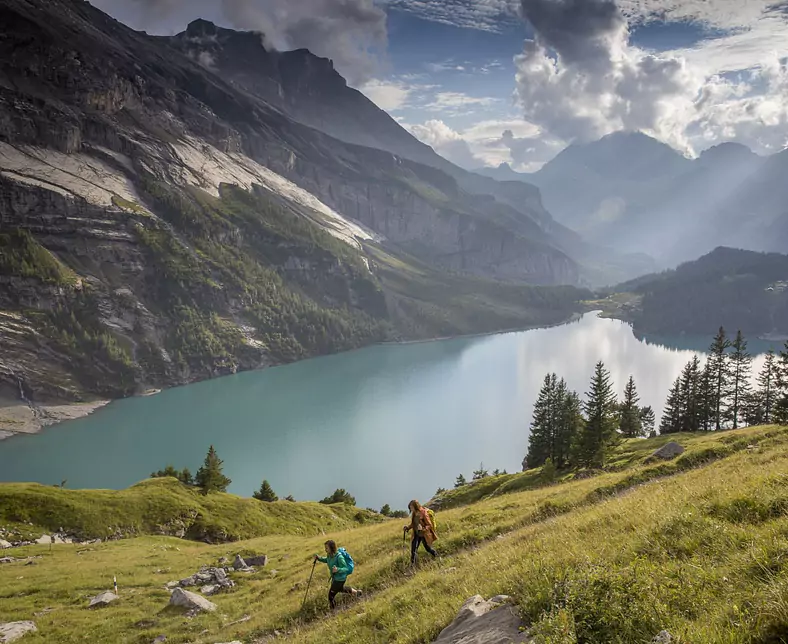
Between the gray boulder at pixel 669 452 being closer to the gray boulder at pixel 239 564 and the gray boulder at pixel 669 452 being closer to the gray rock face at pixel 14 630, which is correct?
the gray boulder at pixel 239 564

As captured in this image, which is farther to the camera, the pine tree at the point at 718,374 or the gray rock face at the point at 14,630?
the pine tree at the point at 718,374

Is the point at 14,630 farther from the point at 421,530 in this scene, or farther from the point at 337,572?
the point at 421,530

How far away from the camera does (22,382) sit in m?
174

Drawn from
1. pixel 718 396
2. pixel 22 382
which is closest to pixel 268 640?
pixel 718 396

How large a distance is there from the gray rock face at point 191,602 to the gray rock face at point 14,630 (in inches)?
221

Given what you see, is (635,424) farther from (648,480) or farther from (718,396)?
(648,480)

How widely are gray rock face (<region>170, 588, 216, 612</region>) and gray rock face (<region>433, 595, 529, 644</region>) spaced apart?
17433 millimetres

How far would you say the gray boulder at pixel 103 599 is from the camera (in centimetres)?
2308

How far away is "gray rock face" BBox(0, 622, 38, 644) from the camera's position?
19391 mm

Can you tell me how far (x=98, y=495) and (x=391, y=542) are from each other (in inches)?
1717

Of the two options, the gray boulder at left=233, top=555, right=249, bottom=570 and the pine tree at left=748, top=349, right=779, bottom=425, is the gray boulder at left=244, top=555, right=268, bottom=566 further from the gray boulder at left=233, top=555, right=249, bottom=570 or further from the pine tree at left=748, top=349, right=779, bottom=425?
the pine tree at left=748, top=349, right=779, bottom=425

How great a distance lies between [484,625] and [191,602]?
1946 centimetres

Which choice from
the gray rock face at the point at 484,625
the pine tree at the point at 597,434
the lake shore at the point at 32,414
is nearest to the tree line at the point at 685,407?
the pine tree at the point at 597,434

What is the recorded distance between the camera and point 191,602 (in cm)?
2164
